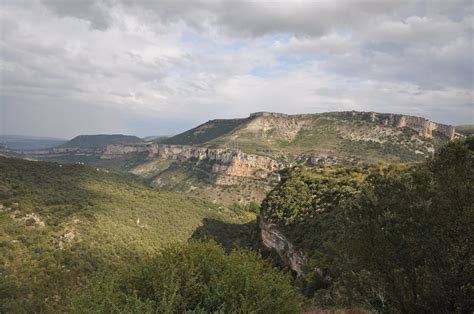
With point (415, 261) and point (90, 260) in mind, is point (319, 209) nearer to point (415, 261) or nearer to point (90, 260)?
point (90, 260)

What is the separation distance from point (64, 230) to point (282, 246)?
38238 millimetres

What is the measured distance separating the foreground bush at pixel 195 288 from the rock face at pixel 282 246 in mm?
33395

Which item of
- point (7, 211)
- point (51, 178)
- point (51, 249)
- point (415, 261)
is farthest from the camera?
point (51, 178)

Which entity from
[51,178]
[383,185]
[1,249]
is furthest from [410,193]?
[51,178]

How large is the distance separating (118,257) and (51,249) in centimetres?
1140

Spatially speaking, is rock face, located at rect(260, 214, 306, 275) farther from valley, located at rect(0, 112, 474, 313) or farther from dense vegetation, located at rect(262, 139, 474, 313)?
dense vegetation, located at rect(262, 139, 474, 313)

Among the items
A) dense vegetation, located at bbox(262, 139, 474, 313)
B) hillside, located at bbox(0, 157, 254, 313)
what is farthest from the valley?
hillside, located at bbox(0, 157, 254, 313)

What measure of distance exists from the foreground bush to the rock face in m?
33.4

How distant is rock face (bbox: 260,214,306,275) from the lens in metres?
50.5

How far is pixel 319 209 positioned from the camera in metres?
56.3

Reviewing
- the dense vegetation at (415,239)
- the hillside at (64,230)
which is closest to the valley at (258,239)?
the dense vegetation at (415,239)

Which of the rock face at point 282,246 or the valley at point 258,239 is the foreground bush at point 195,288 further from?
the rock face at point 282,246

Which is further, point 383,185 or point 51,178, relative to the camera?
point 51,178

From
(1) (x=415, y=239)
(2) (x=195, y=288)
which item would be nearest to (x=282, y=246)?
(2) (x=195, y=288)
